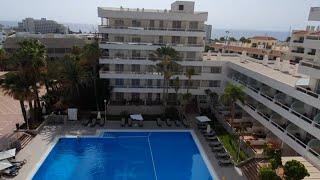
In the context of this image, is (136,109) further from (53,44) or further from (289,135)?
(53,44)

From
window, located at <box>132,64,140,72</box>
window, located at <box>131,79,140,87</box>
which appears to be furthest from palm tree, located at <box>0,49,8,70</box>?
window, located at <box>132,64,140,72</box>

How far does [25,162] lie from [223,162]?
23.1 metres

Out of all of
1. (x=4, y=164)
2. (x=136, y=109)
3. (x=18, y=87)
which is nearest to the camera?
(x=4, y=164)

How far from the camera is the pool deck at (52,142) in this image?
108ft

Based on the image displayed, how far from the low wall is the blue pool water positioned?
7155 mm

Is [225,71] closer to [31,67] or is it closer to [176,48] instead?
[176,48]

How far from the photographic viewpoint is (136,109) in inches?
2016

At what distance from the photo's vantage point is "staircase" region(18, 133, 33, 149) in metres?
38.4

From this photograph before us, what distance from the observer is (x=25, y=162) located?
33.9m

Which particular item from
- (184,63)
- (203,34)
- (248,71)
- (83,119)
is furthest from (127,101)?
(248,71)

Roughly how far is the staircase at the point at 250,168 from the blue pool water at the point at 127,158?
4.02m

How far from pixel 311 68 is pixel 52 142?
3312 centimetres

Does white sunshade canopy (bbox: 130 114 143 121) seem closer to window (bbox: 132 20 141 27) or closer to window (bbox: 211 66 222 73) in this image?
window (bbox: 211 66 222 73)

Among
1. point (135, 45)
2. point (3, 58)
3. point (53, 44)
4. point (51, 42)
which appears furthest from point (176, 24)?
point (3, 58)
